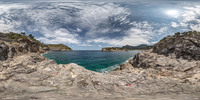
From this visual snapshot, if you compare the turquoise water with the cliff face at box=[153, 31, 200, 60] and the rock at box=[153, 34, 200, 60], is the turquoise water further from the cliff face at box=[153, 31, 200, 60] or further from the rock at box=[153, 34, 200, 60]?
the rock at box=[153, 34, 200, 60]

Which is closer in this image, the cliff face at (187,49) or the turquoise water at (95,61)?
the cliff face at (187,49)

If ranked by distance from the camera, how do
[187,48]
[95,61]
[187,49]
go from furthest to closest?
[95,61] → [187,48] → [187,49]

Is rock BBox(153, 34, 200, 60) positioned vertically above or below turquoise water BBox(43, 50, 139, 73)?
above

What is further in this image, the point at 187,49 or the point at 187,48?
the point at 187,48

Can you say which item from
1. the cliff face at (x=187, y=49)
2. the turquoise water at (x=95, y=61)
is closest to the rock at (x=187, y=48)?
the cliff face at (x=187, y=49)

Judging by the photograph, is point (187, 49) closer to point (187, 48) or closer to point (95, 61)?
point (187, 48)

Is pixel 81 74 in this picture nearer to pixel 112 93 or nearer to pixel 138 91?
pixel 112 93

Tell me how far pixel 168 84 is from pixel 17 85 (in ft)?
48.4

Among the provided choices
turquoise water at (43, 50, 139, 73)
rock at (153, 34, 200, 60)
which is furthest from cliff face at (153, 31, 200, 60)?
turquoise water at (43, 50, 139, 73)

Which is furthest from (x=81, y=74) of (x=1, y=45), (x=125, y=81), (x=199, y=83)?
(x=1, y=45)

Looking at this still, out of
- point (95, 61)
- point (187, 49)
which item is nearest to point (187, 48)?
point (187, 49)

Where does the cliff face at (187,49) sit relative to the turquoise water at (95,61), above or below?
above

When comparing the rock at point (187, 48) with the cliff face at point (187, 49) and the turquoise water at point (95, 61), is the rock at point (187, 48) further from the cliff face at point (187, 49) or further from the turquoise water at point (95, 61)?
the turquoise water at point (95, 61)

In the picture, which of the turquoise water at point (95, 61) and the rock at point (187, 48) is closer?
the rock at point (187, 48)
